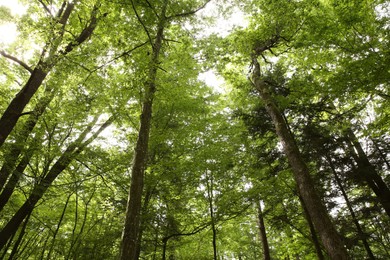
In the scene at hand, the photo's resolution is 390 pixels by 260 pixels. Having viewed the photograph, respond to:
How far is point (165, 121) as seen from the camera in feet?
28.7

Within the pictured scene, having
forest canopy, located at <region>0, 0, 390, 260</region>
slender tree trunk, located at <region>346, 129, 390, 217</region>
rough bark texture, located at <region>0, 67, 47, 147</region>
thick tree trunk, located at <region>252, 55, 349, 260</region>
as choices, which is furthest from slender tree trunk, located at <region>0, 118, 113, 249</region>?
slender tree trunk, located at <region>346, 129, 390, 217</region>

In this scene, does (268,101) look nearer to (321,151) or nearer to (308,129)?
(308,129)

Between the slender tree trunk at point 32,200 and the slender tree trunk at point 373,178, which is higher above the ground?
the slender tree trunk at point 373,178

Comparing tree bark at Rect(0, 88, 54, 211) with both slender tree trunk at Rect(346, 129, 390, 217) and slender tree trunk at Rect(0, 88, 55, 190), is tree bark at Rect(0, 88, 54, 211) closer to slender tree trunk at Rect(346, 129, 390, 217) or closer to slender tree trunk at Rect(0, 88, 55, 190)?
slender tree trunk at Rect(0, 88, 55, 190)

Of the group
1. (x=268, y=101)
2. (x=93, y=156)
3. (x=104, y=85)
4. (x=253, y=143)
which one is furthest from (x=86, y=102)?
(x=253, y=143)

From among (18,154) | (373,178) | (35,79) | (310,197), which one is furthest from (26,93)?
(373,178)

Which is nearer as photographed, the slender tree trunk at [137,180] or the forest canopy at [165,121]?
the slender tree trunk at [137,180]

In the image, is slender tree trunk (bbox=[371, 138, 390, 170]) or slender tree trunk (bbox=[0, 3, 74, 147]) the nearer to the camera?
slender tree trunk (bbox=[0, 3, 74, 147])

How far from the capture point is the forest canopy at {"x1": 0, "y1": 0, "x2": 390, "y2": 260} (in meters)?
5.98

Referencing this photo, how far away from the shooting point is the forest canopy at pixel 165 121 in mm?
5980

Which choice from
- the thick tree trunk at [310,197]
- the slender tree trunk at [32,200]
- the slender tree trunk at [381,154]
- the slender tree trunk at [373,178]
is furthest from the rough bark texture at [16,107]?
the slender tree trunk at [381,154]

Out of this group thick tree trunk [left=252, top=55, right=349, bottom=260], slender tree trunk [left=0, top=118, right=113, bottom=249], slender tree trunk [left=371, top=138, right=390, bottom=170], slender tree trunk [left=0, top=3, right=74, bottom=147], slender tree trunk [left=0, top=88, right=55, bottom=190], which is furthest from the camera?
slender tree trunk [left=371, top=138, right=390, bottom=170]

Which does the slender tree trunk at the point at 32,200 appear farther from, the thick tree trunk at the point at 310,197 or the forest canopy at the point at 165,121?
the thick tree trunk at the point at 310,197

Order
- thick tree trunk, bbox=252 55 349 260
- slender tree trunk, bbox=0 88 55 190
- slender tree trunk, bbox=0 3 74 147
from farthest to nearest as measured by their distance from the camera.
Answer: slender tree trunk, bbox=0 88 55 190 < thick tree trunk, bbox=252 55 349 260 < slender tree trunk, bbox=0 3 74 147
